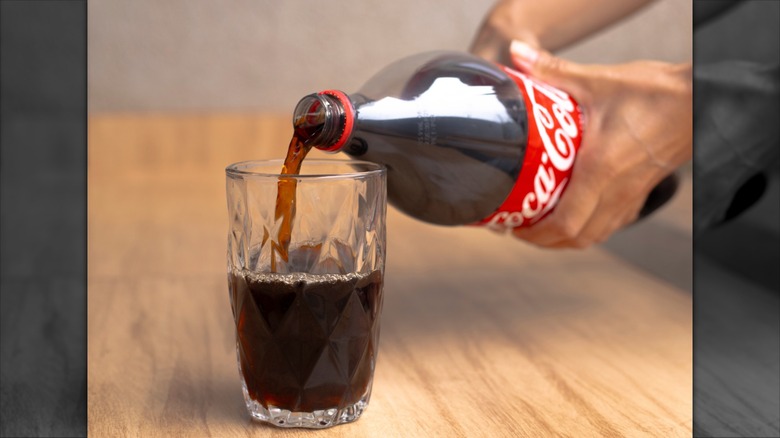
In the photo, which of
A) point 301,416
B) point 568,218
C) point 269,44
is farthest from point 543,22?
point 269,44

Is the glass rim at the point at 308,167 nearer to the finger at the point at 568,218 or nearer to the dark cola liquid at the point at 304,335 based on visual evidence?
the dark cola liquid at the point at 304,335

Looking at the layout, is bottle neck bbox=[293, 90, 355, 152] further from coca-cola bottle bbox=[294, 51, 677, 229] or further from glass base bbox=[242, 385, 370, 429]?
glass base bbox=[242, 385, 370, 429]

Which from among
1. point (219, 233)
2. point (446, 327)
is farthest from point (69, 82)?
point (219, 233)

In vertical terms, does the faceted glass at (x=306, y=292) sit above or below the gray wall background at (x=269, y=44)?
below

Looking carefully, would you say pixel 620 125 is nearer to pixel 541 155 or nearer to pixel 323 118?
pixel 541 155

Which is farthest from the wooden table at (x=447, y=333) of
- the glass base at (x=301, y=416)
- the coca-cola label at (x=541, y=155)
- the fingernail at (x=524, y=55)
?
the fingernail at (x=524, y=55)

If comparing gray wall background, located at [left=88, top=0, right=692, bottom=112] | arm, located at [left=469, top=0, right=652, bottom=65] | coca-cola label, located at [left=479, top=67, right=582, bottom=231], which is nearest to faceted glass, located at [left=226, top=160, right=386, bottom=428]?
coca-cola label, located at [left=479, top=67, right=582, bottom=231]
